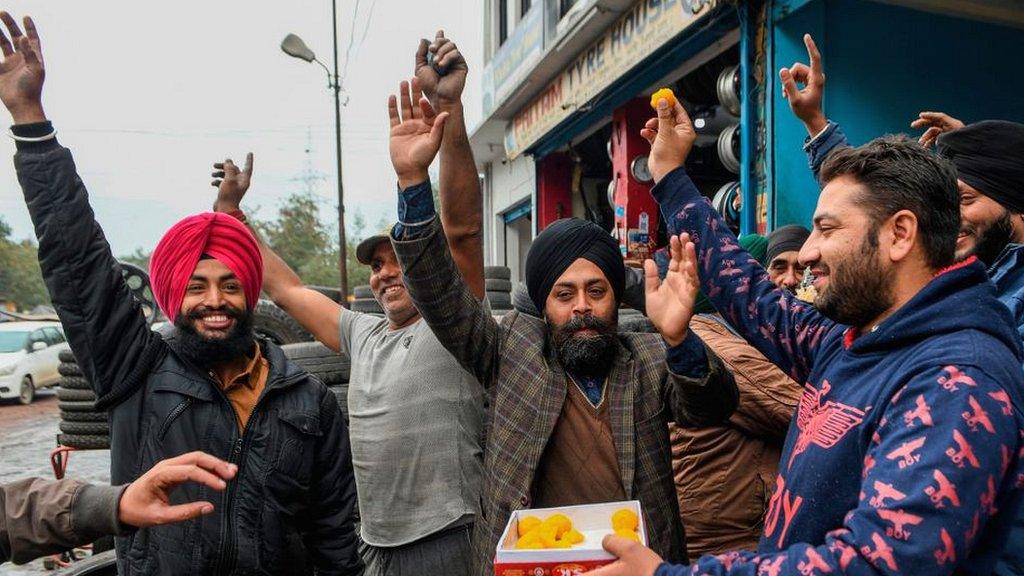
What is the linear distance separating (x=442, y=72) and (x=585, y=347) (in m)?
1.02

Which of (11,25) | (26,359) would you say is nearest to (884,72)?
(11,25)

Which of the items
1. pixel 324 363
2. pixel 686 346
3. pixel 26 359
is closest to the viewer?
pixel 686 346

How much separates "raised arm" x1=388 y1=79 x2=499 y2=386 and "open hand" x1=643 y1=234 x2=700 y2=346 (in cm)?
56

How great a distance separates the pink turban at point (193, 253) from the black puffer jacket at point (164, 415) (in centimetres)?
21

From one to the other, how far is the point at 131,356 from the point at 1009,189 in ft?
8.47

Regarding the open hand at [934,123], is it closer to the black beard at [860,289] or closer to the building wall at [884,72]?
the black beard at [860,289]

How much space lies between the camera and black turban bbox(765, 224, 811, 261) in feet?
11.5

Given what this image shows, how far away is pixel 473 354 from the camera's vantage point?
225cm

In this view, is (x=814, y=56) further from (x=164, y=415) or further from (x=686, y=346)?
(x=164, y=415)

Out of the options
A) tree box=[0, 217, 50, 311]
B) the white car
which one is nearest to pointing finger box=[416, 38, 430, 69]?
the white car

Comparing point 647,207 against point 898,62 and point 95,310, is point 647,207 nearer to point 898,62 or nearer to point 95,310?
point 898,62

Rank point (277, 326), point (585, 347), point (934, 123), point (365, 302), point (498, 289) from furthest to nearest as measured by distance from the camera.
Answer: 1. point (498, 289)
2. point (277, 326)
3. point (365, 302)
4. point (934, 123)
5. point (585, 347)

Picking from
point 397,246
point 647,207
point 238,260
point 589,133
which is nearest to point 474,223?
point 397,246

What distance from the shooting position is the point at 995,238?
6.91ft
